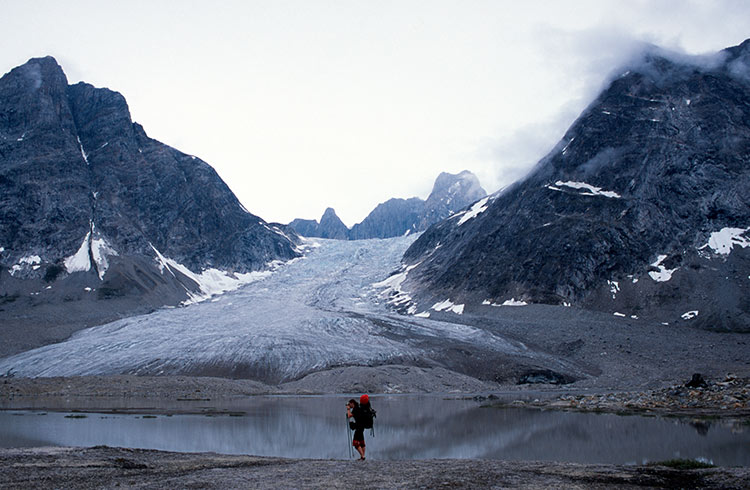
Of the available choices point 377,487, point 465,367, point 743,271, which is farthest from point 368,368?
point 743,271

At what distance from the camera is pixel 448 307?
12888 cm

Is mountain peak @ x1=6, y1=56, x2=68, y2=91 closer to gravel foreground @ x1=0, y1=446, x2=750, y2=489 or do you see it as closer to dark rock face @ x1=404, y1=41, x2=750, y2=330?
dark rock face @ x1=404, y1=41, x2=750, y2=330

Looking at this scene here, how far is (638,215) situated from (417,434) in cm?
11548

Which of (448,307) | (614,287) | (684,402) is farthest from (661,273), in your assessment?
(684,402)

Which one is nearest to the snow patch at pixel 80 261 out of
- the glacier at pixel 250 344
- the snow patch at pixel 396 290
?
the glacier at pixel 250 344

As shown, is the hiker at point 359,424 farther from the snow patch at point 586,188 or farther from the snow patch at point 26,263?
the snow patch at point 26,263

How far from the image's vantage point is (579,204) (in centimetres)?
13612

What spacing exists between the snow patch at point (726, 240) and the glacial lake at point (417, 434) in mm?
97494

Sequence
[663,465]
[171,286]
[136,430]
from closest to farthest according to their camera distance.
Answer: [663,465] < [136,430] < [171,286]

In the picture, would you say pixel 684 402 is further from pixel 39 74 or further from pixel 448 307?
pixel 39 74

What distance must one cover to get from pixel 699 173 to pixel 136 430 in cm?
13366

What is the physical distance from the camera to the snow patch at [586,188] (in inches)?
5344

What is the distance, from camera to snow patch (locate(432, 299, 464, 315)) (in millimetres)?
125725

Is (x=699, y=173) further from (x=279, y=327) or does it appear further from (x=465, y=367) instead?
(x=279, y=327)
